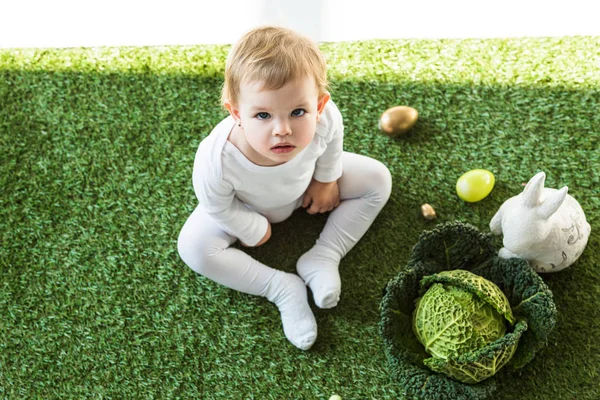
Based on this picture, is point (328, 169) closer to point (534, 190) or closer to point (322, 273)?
point (322, 273)

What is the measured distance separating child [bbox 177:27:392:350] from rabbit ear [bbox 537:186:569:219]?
363 mm

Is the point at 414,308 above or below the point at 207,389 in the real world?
above

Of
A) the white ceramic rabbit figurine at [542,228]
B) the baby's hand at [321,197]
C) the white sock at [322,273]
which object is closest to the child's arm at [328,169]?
the baby's hand at [321,197]

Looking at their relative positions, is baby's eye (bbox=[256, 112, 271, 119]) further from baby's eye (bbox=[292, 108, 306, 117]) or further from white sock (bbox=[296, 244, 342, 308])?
white sock (bbox=[296, 244, 342, 308])

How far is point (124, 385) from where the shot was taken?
144 cm

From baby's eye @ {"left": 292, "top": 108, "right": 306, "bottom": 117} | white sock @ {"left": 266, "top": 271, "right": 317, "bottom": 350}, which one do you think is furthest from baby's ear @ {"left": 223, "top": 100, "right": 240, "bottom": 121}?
white sock @ {"left": 266, "top": 271, "right": 317, "bottom": 350}

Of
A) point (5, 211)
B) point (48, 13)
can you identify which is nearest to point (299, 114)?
point (5, 211)

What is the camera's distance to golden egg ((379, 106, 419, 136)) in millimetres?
1598

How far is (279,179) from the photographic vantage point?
1288 millimetres

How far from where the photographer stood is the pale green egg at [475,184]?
1518 mm

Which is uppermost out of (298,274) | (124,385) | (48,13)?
(48,13)

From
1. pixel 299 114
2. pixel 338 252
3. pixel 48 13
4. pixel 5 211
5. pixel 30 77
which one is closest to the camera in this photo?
pixel 299 114

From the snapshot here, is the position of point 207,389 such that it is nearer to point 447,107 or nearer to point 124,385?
point 124,385

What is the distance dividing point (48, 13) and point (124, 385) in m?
1.18
